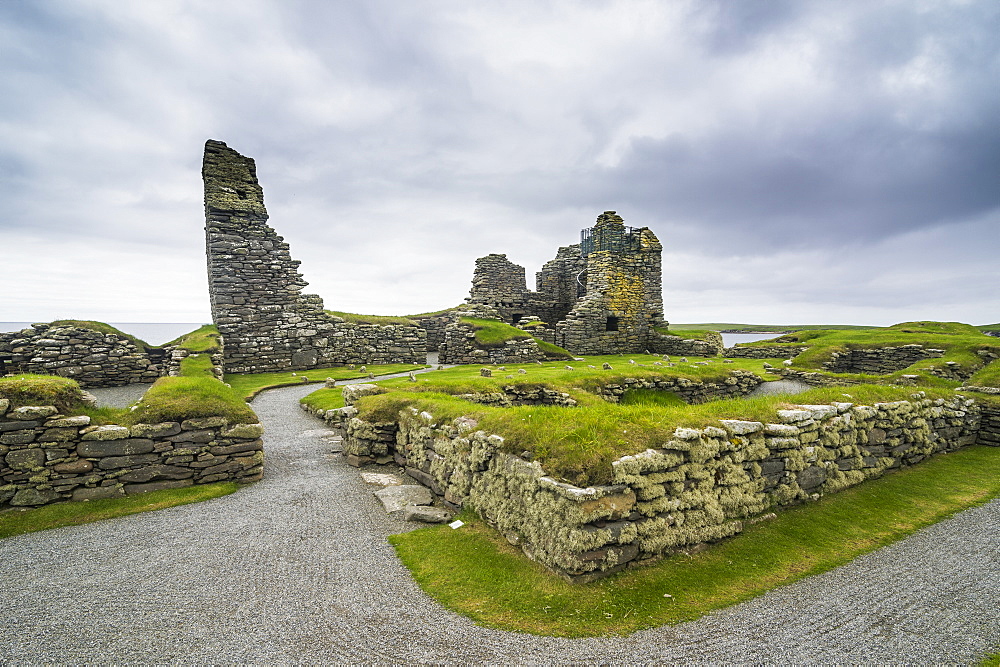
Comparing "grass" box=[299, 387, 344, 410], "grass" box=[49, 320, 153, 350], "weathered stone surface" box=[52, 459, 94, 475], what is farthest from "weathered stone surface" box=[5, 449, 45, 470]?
"grass" box=[49, 320, 153, 350]

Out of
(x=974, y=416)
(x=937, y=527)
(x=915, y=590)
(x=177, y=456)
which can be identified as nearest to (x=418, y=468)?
(x=177, y=456)

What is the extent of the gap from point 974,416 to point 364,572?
1448 centimetres

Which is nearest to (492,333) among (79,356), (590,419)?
(79,356)

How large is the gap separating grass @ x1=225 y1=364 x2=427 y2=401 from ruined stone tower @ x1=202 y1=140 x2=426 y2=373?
3.19 ft

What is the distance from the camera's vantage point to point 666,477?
576 centimetres

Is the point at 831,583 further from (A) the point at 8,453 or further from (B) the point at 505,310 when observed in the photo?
(B) the point at 505,310

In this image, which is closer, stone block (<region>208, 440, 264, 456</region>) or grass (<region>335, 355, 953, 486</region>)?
grass (<region>335, 355, 953, 486</region>)

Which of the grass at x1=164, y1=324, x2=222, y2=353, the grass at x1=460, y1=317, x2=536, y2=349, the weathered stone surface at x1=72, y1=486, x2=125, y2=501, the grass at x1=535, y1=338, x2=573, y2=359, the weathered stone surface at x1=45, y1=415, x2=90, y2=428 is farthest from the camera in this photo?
the grass at x1=535, y1=338, x2=573, y2=359

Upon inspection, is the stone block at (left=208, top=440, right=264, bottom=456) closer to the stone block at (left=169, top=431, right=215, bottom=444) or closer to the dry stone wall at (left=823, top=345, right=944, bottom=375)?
the stone block at (left=169, top=431, right=215, bottom=444)

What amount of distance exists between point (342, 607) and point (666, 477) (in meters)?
4.10

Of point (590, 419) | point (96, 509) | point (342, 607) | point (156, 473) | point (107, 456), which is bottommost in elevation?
point (342, 607)

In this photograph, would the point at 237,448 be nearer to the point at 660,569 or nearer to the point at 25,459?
the point at 25,459

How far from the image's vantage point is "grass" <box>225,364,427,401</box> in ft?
59.7

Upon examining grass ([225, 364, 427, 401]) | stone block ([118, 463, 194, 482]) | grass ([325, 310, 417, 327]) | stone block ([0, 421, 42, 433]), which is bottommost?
stone block ([118, 463, 194, 482])
